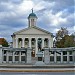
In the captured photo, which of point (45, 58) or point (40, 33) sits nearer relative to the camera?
point (45, 58)

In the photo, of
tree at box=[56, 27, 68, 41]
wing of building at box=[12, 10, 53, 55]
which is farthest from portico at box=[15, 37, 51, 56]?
tree at box=[56, 27, 68, 41]

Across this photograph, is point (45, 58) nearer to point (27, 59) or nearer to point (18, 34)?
point (27, 59)

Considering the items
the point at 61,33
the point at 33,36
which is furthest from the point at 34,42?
the point at 61,33

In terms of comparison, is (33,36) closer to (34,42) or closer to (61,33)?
(34,42)

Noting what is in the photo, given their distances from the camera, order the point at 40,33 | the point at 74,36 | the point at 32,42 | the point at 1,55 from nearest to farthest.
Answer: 1. the point at 1,55
2. the point at 74,36
3. the point at 40,33
4. the point at 32,42

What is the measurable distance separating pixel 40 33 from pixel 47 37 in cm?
287

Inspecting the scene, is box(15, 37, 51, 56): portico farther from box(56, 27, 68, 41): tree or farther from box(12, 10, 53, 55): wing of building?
box(56, 27, 68, 41): tree

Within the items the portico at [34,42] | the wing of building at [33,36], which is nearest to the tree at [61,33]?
the wing of building at [33,36]

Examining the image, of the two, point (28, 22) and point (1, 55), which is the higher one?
point (28, 22)

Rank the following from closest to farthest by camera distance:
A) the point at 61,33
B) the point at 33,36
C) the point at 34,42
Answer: the point at 61,33 < the point at 33,36 < the point at 34,42

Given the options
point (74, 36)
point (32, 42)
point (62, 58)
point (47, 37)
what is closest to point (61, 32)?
point (74, 36)

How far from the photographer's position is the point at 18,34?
301ft

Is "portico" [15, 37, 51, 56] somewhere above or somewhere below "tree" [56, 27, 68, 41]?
below

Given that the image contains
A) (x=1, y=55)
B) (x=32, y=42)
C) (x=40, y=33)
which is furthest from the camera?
(x=32, y=42)
